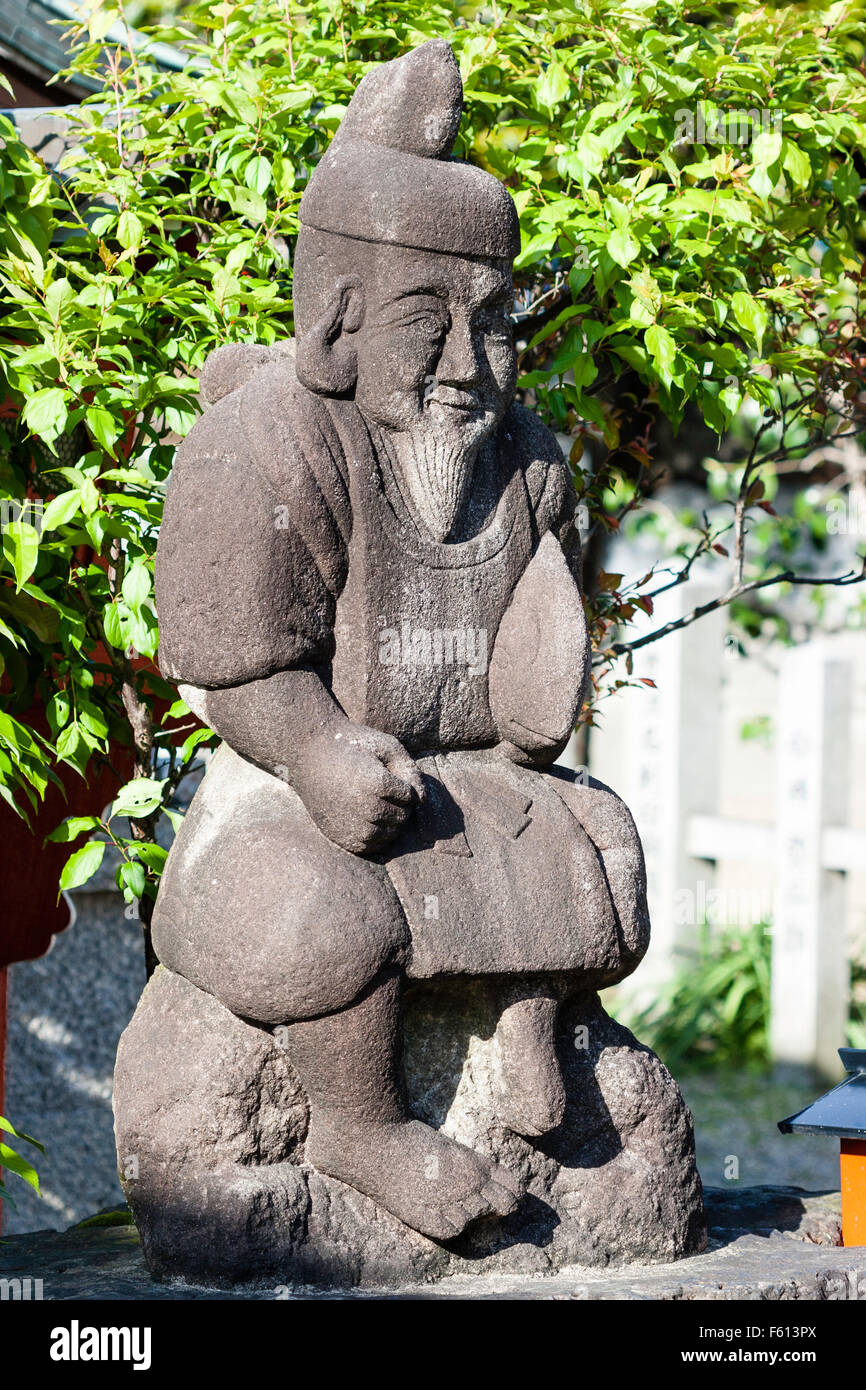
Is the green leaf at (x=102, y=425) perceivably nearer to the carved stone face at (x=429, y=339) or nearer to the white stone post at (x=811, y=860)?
the carved stone face at (x=429, y=339)

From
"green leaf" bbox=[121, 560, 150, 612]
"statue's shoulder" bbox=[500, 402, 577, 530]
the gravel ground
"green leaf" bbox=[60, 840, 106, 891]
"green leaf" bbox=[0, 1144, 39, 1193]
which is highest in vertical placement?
"statue's shoulder" bbox=[500, 402, 577, 530]

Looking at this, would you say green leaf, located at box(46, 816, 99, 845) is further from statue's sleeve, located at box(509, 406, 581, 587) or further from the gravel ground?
the gravel ground

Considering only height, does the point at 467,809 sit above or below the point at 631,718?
above

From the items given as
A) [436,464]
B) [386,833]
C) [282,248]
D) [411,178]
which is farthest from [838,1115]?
[282,248]

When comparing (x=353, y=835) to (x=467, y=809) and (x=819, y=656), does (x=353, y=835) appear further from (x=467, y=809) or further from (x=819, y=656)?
(x=819, y=656)

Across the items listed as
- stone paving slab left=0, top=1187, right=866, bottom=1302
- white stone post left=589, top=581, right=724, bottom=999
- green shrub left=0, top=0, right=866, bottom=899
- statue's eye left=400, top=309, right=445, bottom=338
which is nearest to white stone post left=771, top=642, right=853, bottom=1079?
white stone post left=589, top=581, right=724, bottom=999

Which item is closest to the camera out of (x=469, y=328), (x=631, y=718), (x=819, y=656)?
(x=469, y=328)

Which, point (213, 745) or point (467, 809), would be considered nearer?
point (467, 809)

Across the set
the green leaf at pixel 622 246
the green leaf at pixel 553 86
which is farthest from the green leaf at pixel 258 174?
the green leaf at pixel 622 246

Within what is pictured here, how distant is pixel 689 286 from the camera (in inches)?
157

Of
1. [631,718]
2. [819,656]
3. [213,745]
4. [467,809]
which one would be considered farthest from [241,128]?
[631,718]

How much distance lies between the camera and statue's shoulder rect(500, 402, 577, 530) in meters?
3.28

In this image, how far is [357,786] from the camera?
2812 millimetres

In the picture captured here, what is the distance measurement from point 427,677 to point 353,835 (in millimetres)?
381
